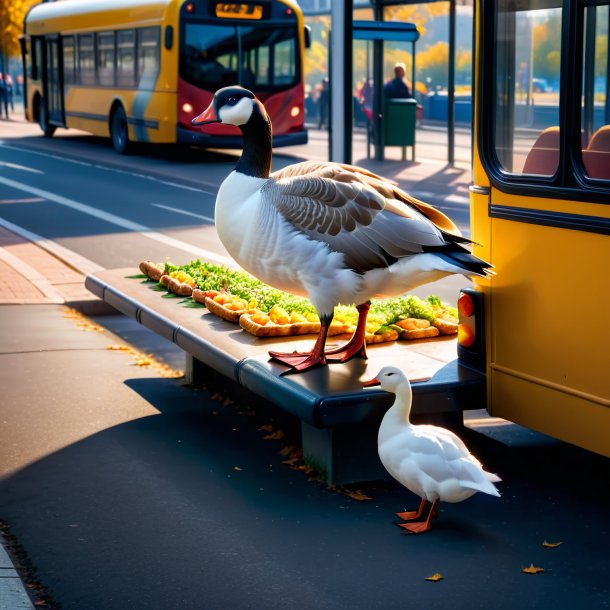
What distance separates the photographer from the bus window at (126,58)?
2769 centimetres

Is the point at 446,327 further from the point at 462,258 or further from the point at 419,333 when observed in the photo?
the point at 462,258

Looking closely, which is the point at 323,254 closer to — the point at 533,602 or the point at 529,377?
the point at 529,377

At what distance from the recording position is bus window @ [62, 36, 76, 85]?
31.7m

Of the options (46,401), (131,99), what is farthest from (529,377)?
(131,99)

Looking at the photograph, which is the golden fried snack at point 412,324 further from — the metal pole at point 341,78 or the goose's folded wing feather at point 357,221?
the metal pole at point 341,78

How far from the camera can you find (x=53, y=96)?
33.9 metres

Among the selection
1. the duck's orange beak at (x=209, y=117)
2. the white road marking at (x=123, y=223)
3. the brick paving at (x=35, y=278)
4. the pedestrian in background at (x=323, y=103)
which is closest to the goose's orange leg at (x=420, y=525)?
the duck's orange beak at (x=209, y=117)

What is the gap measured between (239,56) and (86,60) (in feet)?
19.5

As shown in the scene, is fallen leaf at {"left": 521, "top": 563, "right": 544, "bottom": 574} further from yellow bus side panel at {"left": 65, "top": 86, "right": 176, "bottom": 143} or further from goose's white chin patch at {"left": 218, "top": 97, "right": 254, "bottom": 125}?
yellow bus side panel at {"left": 65, "top": 86, "right": 176, "bottom": 143}

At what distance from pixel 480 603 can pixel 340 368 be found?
6.04 feet

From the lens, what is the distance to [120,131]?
28891mm

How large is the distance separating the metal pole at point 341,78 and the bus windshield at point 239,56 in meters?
11.2

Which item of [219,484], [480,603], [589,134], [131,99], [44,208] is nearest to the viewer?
[480,603]

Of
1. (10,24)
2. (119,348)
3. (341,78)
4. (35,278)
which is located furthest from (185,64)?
(10,24)
